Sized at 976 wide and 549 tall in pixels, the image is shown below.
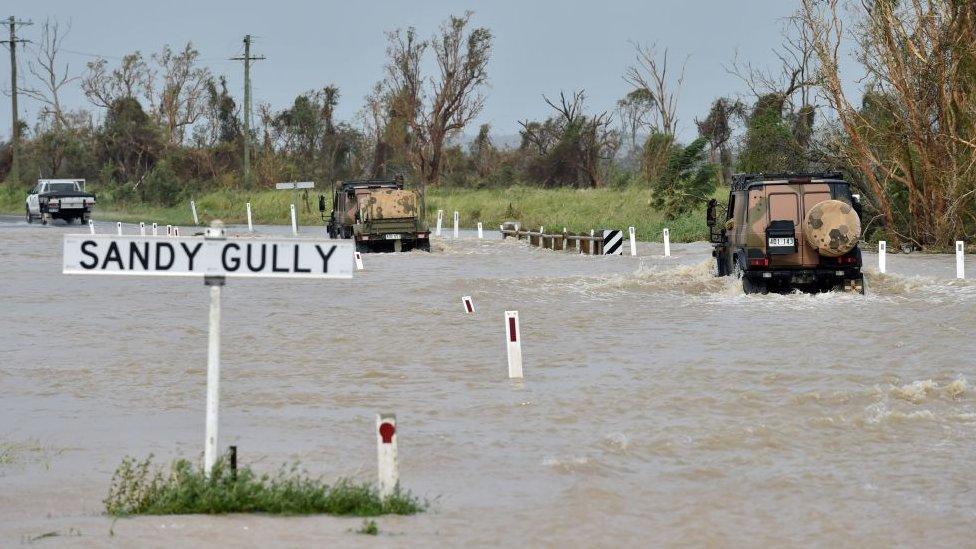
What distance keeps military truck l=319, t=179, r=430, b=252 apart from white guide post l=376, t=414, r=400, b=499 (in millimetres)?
29128

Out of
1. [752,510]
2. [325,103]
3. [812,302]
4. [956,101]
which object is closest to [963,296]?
[812,302]

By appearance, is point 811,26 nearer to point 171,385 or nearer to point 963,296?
point 963,296

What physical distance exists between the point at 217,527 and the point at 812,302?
630 inches

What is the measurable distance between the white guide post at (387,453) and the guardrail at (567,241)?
2900 cm

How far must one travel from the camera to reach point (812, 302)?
74.5 feet

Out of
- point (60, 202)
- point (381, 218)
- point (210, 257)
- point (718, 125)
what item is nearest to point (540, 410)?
point (210, 257)

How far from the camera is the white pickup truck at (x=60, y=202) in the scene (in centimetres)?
5909

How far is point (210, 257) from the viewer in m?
8.57

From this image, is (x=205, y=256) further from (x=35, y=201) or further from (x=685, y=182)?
(x=35, y=201)

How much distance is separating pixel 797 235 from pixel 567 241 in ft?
56.8

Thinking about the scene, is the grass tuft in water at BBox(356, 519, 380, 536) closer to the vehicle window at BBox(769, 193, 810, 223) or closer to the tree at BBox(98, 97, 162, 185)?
the vehicle window at BBox(769, 193, 810, 223)

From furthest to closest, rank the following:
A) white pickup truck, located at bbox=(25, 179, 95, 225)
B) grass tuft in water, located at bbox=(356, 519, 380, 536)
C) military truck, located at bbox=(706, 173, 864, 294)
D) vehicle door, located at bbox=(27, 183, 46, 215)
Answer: vehicle door, located at bbox=(27, 183, 46, 215) < white pickup truck, located at bbox=(25, 179, 95, 225) < military truck, located at bbox=(706, 173, 864, 294) < grass tuft in water, located at bbox=(356, 519, 380, 536)

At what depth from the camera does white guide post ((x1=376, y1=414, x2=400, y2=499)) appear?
27.4ft

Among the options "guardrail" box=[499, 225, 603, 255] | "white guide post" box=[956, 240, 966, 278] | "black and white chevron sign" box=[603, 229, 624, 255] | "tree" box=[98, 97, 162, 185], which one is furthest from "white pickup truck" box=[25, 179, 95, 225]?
"white guide post" box=[956, 240, 966, 278]
